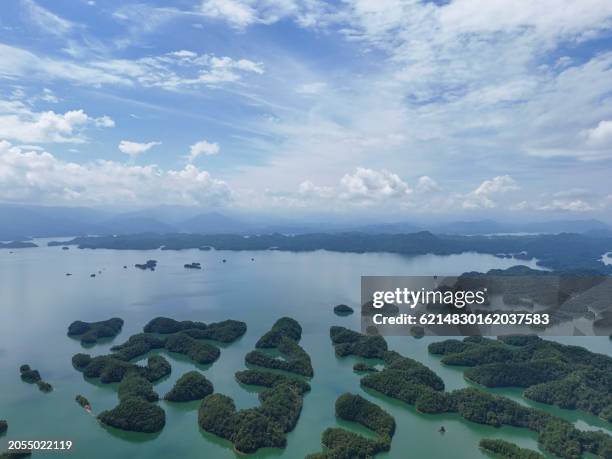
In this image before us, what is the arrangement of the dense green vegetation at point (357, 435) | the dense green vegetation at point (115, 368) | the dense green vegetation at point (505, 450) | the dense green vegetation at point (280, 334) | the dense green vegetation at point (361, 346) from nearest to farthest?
1. the dense green vegetation at point (357, 435)
2. the dense green vegetation at point (505, 450)
3. the dense green vegetation at point (115, 368)
4. the dense green vegetation at point (361, 346)
5. the dense green vegetation at point (280, 334)

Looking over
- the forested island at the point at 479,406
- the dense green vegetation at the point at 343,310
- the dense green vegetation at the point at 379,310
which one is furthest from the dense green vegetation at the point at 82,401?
the dense green vegetation at the point at 379,310

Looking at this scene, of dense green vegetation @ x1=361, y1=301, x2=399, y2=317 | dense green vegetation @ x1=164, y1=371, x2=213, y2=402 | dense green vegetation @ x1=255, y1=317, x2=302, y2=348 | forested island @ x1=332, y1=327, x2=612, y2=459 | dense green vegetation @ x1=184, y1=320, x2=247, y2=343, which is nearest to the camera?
forested island @ x1=332, y1=327, x2=612, y2=459

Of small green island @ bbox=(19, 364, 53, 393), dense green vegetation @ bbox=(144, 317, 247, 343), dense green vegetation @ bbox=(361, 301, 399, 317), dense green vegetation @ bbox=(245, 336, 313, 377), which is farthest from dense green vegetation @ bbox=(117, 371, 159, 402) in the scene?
dense green vegetation @ bbox=(361, 301, 399, 317)

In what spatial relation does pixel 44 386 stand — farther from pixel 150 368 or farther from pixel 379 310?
pixel 379 310

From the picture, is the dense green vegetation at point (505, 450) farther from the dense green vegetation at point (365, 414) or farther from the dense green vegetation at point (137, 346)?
the dense green vegetation at point (137, 346)

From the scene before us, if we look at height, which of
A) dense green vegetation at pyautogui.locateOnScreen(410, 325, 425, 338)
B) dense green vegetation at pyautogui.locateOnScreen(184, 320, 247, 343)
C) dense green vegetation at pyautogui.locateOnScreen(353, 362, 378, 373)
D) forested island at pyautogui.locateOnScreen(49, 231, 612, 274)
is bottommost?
dense green vegetation at pyautogui.locateOnScreen(353, 362, 378, 373)

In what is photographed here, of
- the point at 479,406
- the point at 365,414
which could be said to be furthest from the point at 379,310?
the point at 365,414

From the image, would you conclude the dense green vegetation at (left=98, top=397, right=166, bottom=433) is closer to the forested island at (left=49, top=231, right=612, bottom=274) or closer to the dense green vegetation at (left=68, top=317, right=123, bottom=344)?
the dense green vegetation at (left=68, top=317, right=123, bottom=344)
